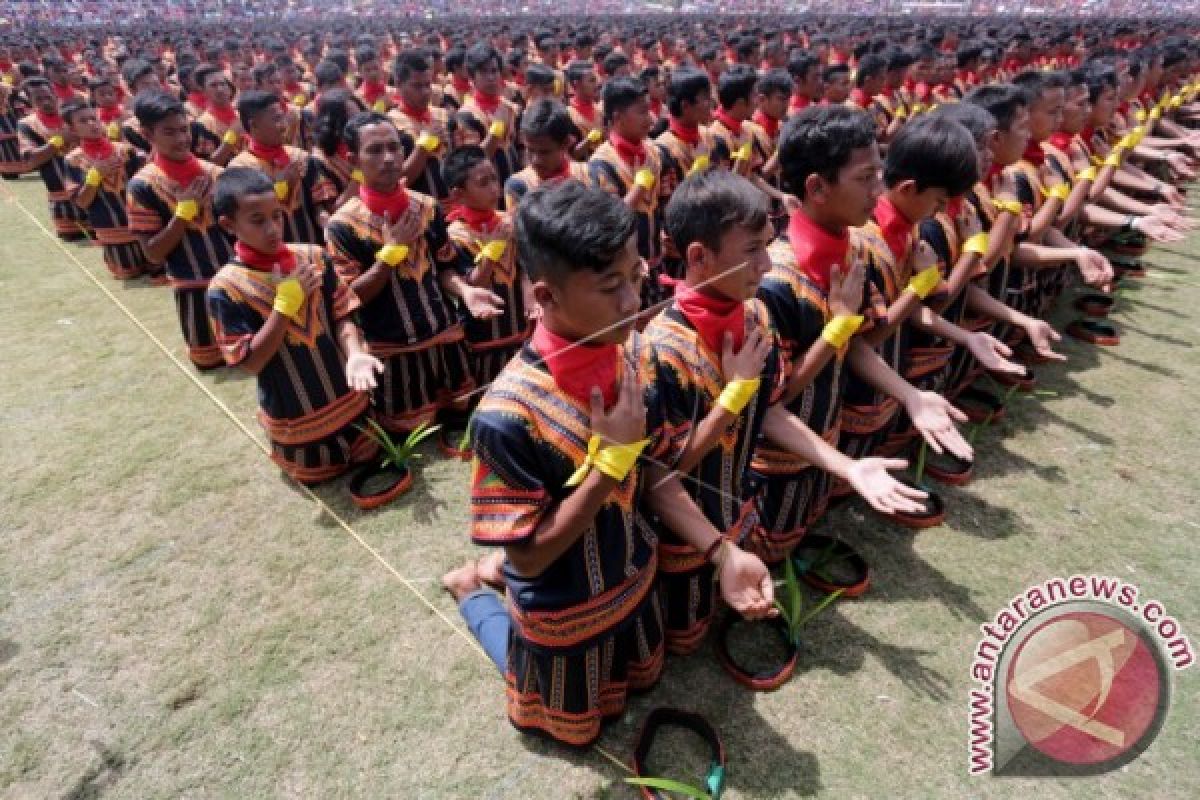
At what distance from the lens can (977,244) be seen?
3658 millimetres

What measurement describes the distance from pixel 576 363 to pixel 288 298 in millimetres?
2223

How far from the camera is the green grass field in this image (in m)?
2.63

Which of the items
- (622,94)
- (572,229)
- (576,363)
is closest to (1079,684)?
(576,363)

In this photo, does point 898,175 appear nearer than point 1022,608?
No

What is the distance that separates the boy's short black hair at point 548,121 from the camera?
180 inches

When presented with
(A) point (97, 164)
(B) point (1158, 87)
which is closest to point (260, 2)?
(A) point (97, 164)

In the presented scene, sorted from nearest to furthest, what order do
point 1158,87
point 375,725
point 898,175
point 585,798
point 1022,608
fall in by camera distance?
point 1022,608
point 585,798
point 375,725
point 898,175
point 1158,87

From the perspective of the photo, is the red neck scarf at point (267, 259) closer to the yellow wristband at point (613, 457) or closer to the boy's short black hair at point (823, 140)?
the yellow wristband at point (613, 457)

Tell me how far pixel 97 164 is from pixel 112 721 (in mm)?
6616

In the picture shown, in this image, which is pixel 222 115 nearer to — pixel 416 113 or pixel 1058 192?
pixel 416 113

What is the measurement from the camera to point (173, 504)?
4121 mm

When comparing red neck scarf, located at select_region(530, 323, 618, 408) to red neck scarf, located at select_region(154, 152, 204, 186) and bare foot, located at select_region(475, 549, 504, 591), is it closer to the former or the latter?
bare foot, located at select_region(475, 549, 504, 591)

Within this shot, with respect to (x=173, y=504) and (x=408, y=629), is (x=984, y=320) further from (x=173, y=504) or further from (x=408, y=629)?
(x=173, y=504)

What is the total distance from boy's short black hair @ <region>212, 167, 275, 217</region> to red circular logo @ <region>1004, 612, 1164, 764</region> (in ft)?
13.1
